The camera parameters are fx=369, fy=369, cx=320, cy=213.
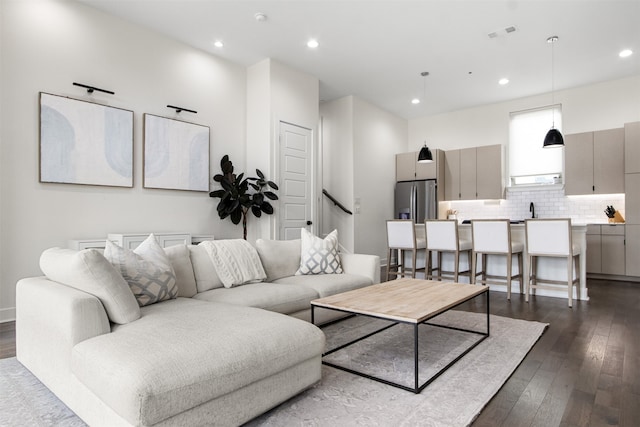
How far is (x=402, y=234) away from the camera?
218 inches

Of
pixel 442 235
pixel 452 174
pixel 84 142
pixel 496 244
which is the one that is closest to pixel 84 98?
pixel 84 142

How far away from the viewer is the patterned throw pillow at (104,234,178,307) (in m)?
2.24

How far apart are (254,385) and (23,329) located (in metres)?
1.58

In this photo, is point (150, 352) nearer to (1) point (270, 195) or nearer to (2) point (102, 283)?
(2) point (102, 283)

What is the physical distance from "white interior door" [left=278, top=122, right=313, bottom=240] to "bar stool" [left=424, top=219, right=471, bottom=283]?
186cm

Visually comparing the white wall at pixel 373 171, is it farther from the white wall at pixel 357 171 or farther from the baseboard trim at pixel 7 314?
the baseboard trim at pixel 7 314

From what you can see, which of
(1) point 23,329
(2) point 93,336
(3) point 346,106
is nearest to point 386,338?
(2) point 93,336

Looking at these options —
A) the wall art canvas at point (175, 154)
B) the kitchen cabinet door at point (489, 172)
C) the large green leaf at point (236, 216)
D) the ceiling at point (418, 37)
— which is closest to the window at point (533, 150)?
the kitchen cabinet door at point (489, 172)

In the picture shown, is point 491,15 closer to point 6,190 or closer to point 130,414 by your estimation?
point 130,414

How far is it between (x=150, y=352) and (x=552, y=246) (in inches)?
172

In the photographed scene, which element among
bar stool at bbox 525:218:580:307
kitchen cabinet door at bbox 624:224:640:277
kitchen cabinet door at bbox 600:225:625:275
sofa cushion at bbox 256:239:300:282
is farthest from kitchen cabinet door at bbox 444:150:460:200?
sofa cushion at bbox 256:239:300:282

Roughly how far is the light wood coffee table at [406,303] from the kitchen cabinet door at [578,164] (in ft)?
14.8

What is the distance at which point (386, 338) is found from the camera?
2.93 meters

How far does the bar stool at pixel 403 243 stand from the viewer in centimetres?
541
